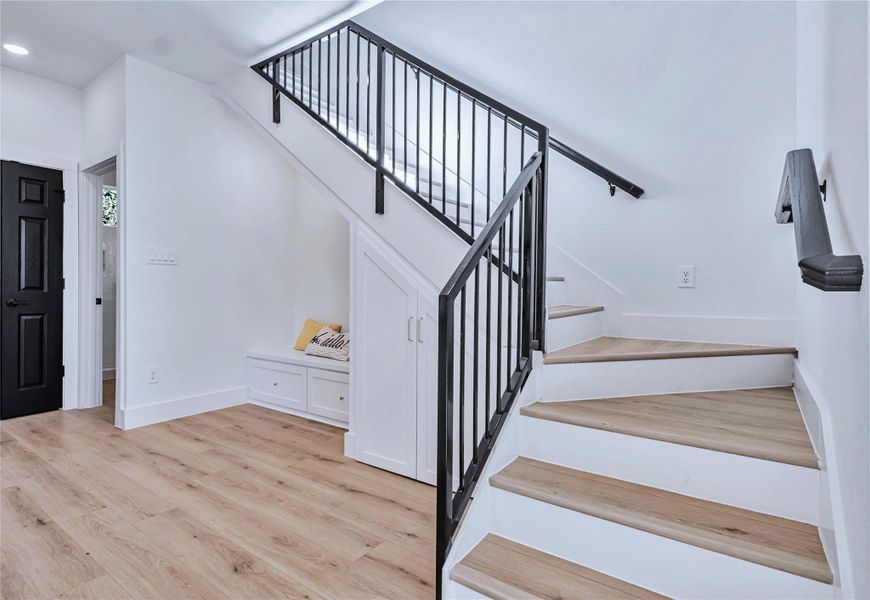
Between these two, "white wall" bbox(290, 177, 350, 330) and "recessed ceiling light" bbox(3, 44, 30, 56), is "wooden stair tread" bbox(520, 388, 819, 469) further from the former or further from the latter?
"recessed ceiling light" bbox(3, 44, 30, 56)

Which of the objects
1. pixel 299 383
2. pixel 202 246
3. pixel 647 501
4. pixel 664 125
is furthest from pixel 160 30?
pixel 647 501

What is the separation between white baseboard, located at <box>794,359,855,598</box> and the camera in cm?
98

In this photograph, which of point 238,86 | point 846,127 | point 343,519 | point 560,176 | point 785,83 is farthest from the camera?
point 238,86

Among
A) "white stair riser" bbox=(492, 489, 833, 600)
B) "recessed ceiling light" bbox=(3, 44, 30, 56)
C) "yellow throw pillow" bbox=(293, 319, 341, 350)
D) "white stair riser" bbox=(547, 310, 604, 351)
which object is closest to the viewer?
"white stair riser" bbox=(492, 489, 833, 600)

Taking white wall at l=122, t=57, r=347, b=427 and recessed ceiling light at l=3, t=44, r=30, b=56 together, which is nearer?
recessed ceiling light at l=3, t=44, r=30, b=56

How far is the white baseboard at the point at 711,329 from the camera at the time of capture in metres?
2.26

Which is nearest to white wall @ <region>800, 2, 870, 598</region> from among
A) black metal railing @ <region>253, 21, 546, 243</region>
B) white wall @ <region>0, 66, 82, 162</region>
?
black metal railing @ <region>253, 21, 546, 243</region>

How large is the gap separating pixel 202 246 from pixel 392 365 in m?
2.18

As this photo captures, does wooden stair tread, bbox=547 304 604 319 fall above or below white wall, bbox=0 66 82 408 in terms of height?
below

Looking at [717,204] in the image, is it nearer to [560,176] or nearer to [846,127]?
[560,176]

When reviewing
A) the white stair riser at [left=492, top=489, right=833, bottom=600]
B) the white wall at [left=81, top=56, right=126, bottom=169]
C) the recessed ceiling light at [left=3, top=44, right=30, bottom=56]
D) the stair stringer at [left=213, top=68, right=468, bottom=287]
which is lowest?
the white stair riser at [left=492, top=489, right=833, bottom=600]

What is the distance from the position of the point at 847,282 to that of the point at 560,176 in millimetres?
2267

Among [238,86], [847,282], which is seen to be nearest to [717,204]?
[847,282]

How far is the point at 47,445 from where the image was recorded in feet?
9.69
